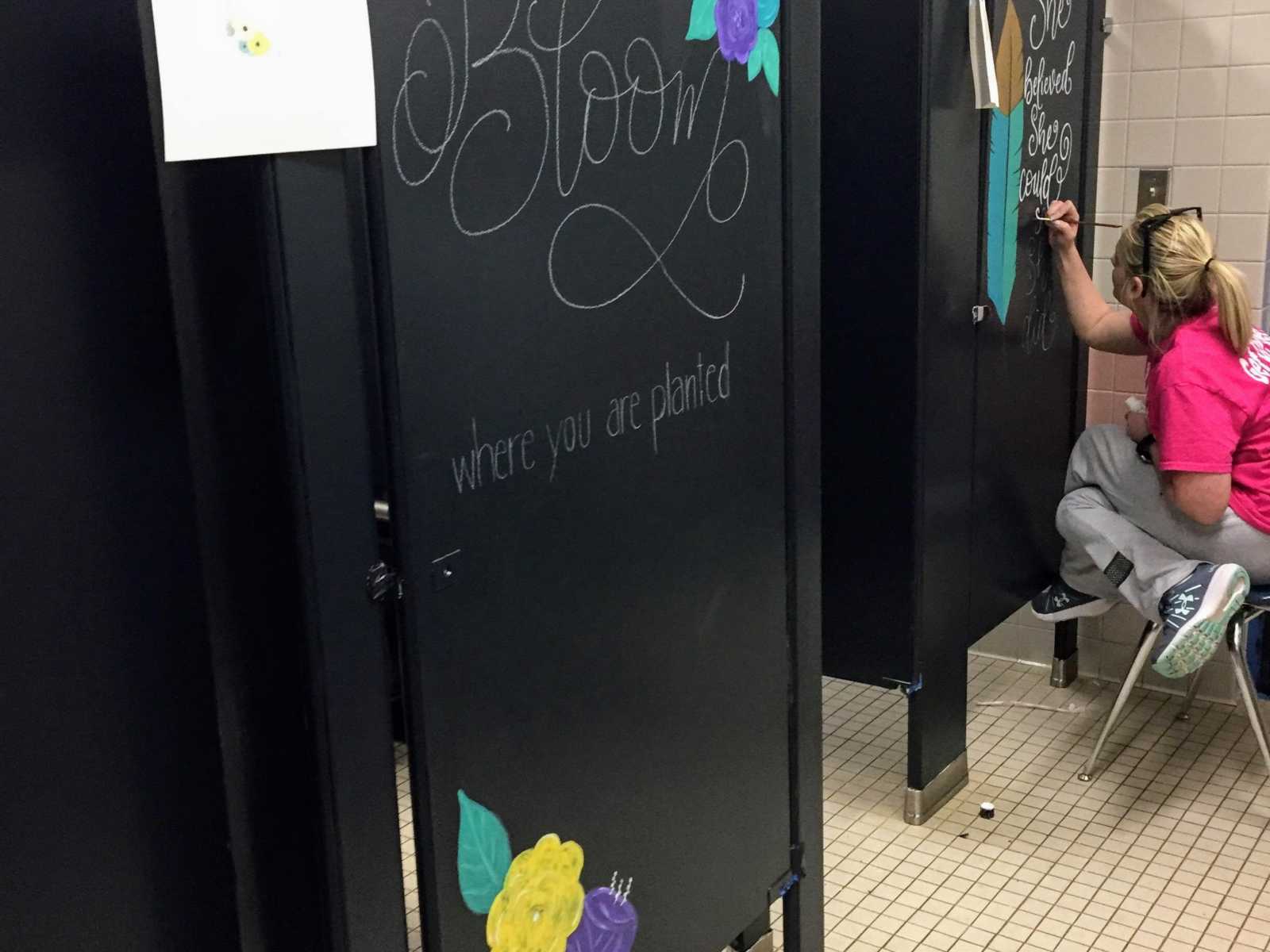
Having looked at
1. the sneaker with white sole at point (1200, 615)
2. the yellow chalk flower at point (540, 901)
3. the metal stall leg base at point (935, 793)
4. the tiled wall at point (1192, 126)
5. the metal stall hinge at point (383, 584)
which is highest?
the tiled wall at point (1192, 126)

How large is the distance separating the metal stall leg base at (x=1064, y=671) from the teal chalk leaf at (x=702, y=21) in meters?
2.17

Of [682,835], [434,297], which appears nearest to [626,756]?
[682,835]

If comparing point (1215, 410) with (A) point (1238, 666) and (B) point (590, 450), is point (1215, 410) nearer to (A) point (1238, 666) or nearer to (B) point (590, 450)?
(A) point (1238, 666)

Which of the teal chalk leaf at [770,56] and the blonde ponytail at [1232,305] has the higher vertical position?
the teal chalk leaf at [770,56]

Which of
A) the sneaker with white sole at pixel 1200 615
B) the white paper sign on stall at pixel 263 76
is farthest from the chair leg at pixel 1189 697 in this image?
the white paper sign on stall at pixel 263 76

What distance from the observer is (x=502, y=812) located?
1258mm

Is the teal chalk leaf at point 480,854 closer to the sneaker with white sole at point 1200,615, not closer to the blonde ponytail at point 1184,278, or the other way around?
the sneaker with white sole at point 1200,615

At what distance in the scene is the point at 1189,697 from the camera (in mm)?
2932

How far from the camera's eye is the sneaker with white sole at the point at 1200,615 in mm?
2377

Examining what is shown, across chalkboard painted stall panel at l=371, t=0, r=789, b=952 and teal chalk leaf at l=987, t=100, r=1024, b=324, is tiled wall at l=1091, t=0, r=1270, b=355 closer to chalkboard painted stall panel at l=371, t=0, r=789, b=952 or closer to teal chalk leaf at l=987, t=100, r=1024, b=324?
teal chalk leaf at l=987, t=100, r=1024, b=324

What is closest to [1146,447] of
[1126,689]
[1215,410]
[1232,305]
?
[1215,410]

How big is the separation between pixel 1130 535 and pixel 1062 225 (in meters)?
0.65

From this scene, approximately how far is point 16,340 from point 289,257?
0.20 metres

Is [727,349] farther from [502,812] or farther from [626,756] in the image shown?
[502,812]
